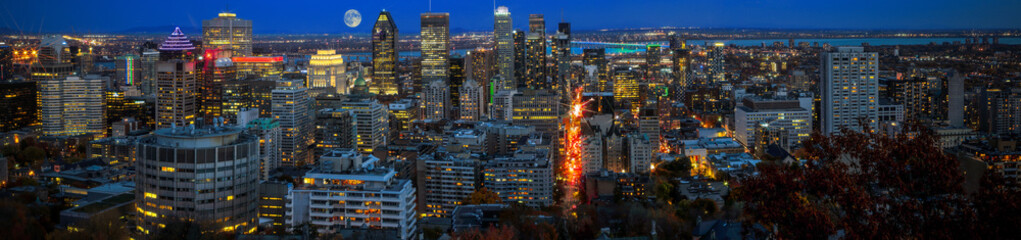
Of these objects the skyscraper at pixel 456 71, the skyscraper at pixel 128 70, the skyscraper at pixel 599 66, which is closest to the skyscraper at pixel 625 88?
the skyscraper at pixel 599 66

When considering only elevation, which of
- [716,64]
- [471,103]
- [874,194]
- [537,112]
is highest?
[716,64]

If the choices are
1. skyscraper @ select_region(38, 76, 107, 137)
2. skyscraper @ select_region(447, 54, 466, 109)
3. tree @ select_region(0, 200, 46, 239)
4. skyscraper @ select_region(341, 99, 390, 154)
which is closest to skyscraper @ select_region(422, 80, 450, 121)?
skyscraper @ select_region(447, 54, 466, 109)

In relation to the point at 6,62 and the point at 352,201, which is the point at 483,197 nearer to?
the point at 352,201

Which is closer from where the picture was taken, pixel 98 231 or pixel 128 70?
pixel 98 231

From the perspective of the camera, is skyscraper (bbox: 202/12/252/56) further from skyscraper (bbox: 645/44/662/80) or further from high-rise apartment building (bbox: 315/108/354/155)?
high-rise apartment building (bbox: 315/108/354/155)

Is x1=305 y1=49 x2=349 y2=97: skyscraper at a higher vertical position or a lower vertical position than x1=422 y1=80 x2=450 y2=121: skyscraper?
higher

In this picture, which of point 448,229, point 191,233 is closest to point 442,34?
point 448,229

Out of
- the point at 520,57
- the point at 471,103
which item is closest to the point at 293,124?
the point at 471,103
